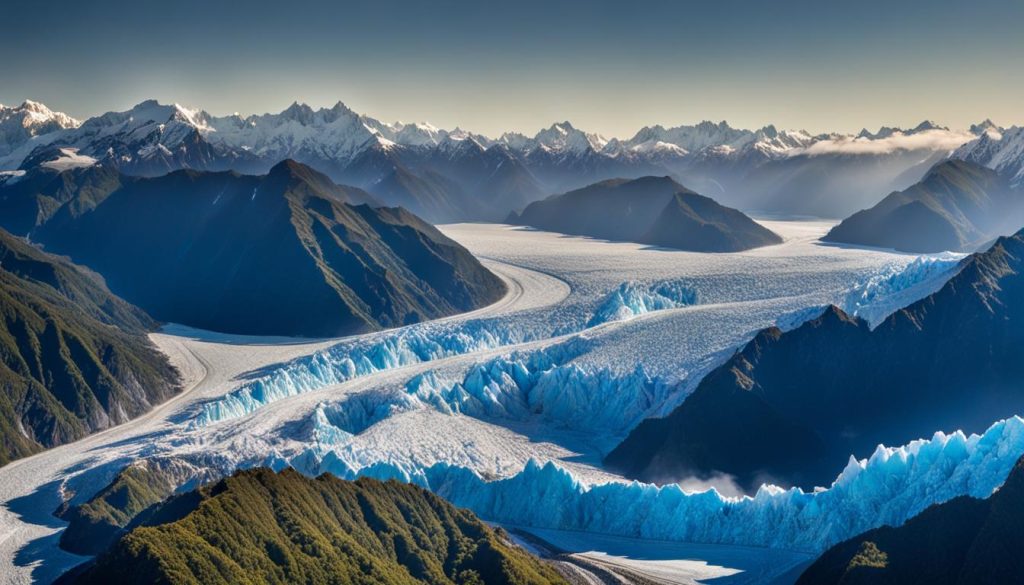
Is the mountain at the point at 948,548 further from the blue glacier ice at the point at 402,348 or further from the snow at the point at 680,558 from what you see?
the blue glacier ice at the point at 402,348

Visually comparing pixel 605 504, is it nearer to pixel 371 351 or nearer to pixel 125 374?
pixel 371 351

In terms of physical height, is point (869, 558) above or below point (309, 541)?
below

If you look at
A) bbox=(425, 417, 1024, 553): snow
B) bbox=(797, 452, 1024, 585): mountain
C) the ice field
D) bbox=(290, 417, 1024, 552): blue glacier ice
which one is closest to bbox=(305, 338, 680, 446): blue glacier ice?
the ice field

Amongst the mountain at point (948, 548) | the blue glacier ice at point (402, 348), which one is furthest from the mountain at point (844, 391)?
the blue glacier ice at point (402, 348)

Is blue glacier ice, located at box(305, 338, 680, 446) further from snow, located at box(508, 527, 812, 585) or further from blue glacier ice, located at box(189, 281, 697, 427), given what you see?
snow, located at box(508, 527, 812, 585)

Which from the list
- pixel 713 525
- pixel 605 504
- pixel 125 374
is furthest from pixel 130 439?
pixel 713 525

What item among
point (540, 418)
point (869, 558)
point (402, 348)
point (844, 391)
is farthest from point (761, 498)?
point (402, 348)

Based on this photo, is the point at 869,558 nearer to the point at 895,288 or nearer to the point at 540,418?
the point at 540,418
